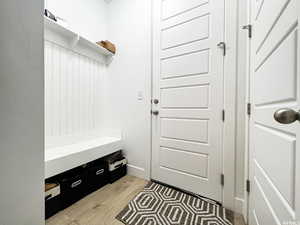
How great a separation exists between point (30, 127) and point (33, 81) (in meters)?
0.21

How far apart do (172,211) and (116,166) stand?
0.91m

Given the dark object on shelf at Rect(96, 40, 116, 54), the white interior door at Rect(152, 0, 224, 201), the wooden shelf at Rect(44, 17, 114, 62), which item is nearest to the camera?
the white interior door at Rect(152, 0, 224, 201)

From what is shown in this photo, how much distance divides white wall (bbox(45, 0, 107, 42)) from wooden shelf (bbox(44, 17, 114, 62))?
205mm

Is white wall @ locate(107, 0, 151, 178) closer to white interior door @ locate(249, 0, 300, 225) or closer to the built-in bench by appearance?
the built-in bench

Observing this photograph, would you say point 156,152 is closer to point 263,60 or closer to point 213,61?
point 213,61

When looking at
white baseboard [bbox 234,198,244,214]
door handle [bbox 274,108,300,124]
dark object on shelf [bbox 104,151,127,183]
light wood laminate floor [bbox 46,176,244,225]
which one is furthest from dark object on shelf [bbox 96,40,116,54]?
white baseboard [bbox 234,198,244,214]

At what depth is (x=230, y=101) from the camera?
4.37 ft

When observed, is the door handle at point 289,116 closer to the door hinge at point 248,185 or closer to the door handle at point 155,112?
the door hinge at point 248,185

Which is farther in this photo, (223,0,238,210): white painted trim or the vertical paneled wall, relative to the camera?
the vertical paneled wall

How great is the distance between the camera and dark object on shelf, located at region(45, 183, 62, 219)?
1196 mm

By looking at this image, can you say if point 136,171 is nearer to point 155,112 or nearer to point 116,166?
point 116,166

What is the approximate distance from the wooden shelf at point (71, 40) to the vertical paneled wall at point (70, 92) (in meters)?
0.06

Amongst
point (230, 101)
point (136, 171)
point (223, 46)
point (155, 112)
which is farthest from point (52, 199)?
point (223, 46)

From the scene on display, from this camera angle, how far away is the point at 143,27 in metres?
1.92
